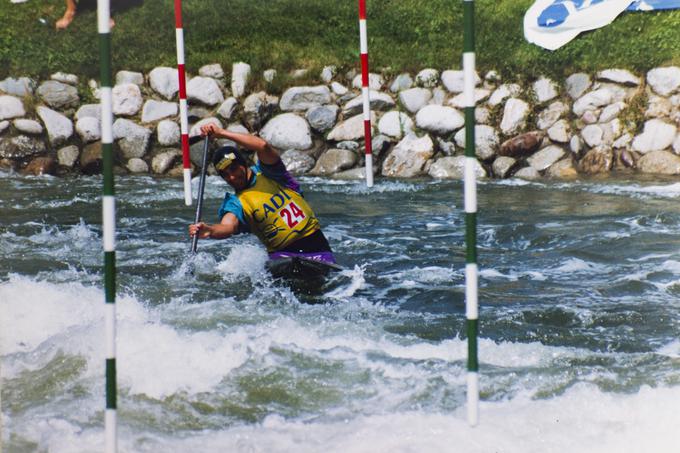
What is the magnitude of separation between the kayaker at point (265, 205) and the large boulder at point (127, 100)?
5.83 metres

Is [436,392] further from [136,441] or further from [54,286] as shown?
[54,286]

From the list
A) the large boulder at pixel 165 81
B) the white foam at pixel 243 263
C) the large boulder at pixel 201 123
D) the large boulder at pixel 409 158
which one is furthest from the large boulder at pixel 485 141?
the white foam at pixel 243 263

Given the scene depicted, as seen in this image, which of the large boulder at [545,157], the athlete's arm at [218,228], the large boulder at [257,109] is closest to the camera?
the athlete's arm at [218,228]

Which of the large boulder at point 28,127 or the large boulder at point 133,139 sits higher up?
the large boulder at point 28,127

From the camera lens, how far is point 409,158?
10523mm

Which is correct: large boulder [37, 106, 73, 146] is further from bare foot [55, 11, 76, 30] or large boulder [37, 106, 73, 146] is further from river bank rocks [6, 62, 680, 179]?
bare foot [55, 11, 76, 30]

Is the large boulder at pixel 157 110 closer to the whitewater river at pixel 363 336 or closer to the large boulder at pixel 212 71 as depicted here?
the large boulder at pixel 212 71

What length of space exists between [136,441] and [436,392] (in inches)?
51.6

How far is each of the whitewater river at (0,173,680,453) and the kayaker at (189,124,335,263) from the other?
0.97 feet

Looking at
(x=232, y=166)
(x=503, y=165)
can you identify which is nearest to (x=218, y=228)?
(x=232, y=166)

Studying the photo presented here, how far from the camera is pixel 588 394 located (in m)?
3.97

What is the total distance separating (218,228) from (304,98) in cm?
601

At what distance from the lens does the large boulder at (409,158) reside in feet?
34.4

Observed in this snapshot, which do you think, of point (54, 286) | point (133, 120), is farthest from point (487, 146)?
point (54, 286)
